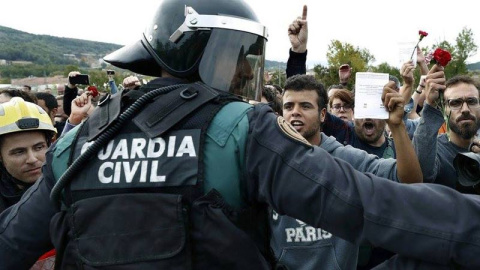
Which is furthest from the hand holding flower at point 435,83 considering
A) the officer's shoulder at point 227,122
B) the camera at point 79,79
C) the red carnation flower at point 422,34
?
the camera at point 79,79

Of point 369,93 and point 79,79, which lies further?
point 79,79

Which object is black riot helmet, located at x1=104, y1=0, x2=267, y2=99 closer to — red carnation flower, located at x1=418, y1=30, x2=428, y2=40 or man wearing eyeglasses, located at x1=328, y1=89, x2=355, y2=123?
red carnation flower, located at x1=418, y1=30, x2=428, y2=40

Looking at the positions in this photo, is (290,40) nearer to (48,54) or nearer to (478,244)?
(478,244)

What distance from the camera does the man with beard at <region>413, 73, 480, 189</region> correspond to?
2.95 meters

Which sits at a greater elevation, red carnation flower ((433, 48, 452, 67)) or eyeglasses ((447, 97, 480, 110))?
red carnation flower ((433, 48, 452, 67))

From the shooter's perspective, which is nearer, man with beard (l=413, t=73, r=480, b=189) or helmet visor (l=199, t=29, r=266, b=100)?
helmet visor (l=199, t=29, r=266, b=100)

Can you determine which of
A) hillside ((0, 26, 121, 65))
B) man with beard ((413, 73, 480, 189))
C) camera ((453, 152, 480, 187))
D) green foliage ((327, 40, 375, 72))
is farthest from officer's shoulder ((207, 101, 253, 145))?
hillside ((0, 26, 121, 65))

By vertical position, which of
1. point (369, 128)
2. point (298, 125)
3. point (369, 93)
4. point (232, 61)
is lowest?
point (369, 128)

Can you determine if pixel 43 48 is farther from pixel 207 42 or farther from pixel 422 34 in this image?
pixel 207 42

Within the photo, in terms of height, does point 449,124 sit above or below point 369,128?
above

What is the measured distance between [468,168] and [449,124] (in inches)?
91.3

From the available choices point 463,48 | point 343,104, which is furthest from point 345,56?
point 343,104

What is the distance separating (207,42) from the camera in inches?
67.0

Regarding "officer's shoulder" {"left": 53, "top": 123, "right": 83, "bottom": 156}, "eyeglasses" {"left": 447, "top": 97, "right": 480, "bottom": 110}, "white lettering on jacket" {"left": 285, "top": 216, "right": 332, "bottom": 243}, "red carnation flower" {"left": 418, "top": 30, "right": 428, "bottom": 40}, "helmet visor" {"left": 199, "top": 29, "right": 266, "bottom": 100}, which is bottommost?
"white lettering on jacket" {"left": 285, "top": 216, "right": 332, "bottom": 243}
